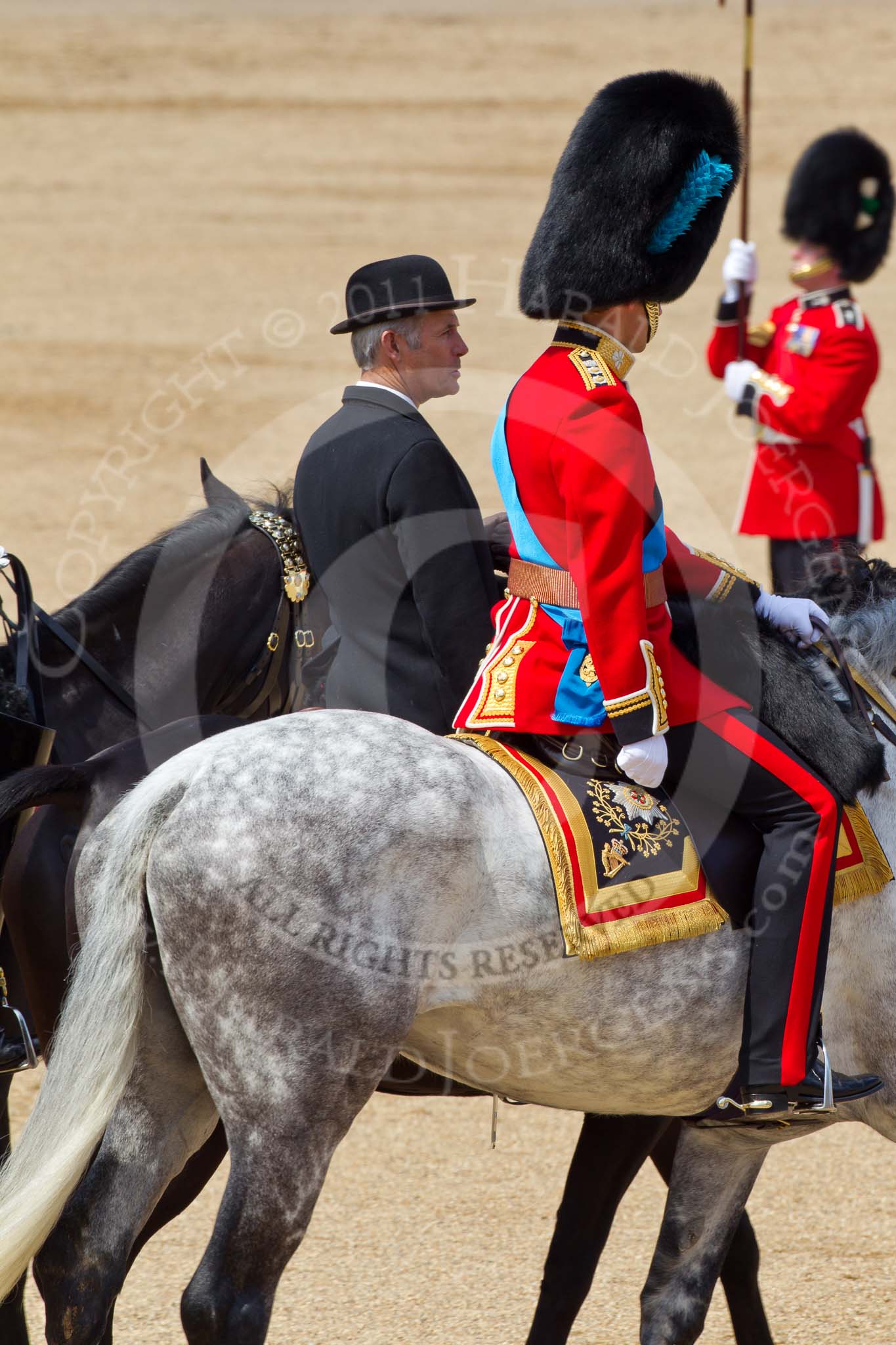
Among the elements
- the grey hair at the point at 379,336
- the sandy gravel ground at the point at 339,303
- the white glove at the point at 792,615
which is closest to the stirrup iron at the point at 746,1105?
the white glove at the point at 792,615

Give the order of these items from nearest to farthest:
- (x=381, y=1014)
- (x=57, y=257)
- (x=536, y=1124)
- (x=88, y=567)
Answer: (x=381, y=1014)
(x=536, y=1124)
(x=88, y=567)
(x=57, y=257)

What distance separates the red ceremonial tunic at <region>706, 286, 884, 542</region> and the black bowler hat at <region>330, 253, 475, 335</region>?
3.47 metres

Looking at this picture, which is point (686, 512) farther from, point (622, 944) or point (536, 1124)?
point (622, 944)

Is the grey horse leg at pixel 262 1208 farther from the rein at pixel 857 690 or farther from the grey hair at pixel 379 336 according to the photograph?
the grey hair at pixel 379 336

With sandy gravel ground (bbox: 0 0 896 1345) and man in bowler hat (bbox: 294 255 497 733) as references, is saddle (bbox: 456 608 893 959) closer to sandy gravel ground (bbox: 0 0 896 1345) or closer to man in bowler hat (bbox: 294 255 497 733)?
man in bowler hat (bbox: 294 255 497 733)

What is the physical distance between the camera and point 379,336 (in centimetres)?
323

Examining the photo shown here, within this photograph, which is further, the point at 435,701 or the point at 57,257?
the point at 57,257

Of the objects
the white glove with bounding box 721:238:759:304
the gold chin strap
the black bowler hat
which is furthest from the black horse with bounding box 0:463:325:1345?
the gold chin strap

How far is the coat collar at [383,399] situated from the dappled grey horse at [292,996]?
2.39 feet

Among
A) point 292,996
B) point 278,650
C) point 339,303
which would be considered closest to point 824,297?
point 278,650

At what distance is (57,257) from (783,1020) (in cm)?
1684

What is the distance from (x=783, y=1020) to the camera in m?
2.74

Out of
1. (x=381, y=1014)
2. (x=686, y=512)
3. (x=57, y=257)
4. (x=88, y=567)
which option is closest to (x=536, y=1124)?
(x=381, y=1014)

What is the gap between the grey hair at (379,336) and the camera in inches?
127
